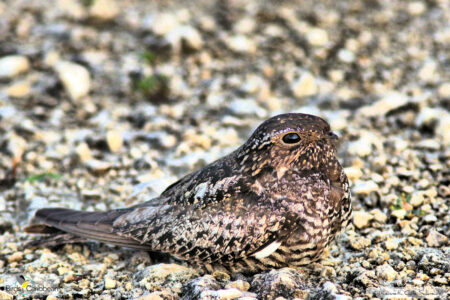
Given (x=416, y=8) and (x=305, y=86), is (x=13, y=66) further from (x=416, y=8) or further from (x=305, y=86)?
(x=416, y=8)

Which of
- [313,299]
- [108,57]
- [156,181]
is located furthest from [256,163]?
[108,57]

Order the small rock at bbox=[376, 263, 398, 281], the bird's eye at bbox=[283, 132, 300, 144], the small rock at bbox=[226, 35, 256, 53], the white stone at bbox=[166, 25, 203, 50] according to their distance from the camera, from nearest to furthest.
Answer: the small rock at bbox=[376, 263, 398, 281] → the bird's eye at bbox=[283, 132, 300, 144] → the white stone at bbox=[166, 25, 203, 50] → the small rock at bbox=[226, 35, 256, 53]

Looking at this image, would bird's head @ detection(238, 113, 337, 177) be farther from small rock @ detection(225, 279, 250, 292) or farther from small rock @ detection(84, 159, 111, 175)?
small rock @ detection(84, 159, 111, 175)

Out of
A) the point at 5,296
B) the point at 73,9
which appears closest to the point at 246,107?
the point at 73,9

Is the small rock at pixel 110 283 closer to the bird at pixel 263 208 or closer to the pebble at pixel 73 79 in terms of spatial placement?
the bird at pixel 263 208

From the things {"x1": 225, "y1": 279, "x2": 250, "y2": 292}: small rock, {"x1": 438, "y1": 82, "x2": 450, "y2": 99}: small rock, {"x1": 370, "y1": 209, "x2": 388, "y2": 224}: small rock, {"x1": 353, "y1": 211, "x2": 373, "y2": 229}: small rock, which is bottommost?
{"x1": 225, "y1": 279, "x2": 250, "y2": 292}: small rock

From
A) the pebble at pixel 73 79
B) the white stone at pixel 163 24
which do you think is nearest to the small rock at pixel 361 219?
the pebble at pixel 73 79

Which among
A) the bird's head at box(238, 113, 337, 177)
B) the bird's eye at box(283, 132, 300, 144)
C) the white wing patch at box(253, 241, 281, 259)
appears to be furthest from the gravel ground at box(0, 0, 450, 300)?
the bird's eye at box(283, 132, 300, 144)
